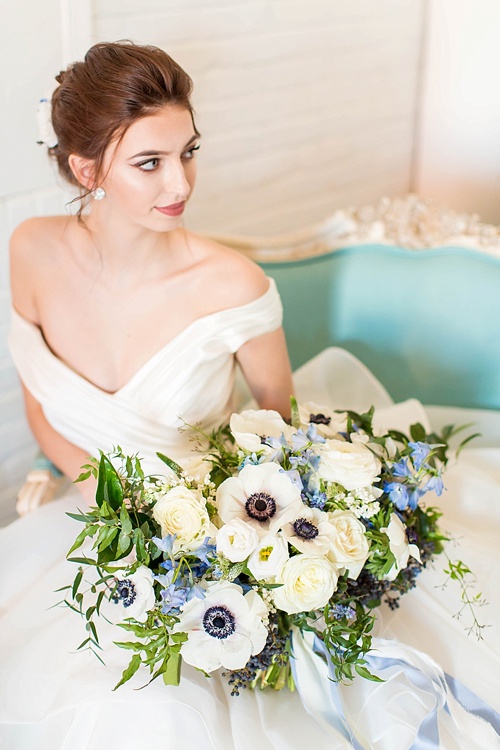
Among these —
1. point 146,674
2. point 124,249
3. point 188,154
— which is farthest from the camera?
point 124,249

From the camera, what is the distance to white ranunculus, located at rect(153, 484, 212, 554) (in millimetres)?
1108

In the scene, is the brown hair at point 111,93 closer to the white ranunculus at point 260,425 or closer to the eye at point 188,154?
the eye at point 188,154

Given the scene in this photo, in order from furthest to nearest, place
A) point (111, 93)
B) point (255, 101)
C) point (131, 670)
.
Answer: point (255, 101) → point (111, 93) → point (131, 670)

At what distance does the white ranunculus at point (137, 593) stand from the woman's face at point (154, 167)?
2.04 ft

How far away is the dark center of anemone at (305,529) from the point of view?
1146mm

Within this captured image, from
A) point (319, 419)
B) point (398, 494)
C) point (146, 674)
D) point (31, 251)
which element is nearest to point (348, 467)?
point (398, 494)

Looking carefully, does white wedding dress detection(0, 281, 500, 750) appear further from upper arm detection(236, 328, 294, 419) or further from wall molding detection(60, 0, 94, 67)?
wall molding detection(60, 0, 94, 67)

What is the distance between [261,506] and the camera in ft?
3.78

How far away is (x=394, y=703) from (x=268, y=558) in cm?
32

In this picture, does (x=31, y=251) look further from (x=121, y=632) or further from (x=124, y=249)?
(x=121, y=632)

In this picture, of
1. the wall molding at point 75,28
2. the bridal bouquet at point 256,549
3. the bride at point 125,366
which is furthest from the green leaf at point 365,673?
the wall molding at point 75,28

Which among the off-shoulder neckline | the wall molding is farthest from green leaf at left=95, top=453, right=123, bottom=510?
the wall molding

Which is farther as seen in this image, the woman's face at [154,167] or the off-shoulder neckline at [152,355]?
the off-shoulder neckline at [152,355]

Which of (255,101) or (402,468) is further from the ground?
(255,101)
